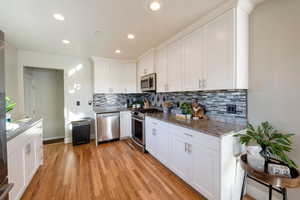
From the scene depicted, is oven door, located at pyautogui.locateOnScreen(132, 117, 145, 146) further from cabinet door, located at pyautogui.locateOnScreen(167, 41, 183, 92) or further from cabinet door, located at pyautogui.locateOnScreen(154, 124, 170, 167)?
cabinet door, located at pyautogui.locateOnScreen(167, 41, 183, 92)

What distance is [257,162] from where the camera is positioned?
1.22 meters

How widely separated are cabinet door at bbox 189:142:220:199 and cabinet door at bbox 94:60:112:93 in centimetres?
304

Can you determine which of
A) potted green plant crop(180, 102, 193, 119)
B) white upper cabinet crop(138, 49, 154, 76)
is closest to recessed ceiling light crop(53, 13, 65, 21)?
white upper cabinet crop(138, 49, 154, 76)

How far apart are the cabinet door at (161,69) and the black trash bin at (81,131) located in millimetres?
2313

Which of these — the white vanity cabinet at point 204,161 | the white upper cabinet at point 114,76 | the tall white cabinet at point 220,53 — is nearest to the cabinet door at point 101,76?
the white upper cabinet at point 114,76

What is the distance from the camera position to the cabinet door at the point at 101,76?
373 cm

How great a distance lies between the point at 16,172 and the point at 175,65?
2.79m

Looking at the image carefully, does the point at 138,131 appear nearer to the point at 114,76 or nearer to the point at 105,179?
the point at 105,179

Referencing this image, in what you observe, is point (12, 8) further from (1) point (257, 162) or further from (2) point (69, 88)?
(1) point (257, 162)

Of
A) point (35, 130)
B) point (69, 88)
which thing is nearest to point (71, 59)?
point (69, 88)

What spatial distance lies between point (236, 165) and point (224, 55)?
138 cm

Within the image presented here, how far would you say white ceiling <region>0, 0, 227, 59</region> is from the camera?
1.56 meters

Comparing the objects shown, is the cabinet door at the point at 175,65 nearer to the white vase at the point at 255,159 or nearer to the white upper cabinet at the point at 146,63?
the white upper cabinet at the point at 146,63

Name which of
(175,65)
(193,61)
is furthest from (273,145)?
(175,65)
